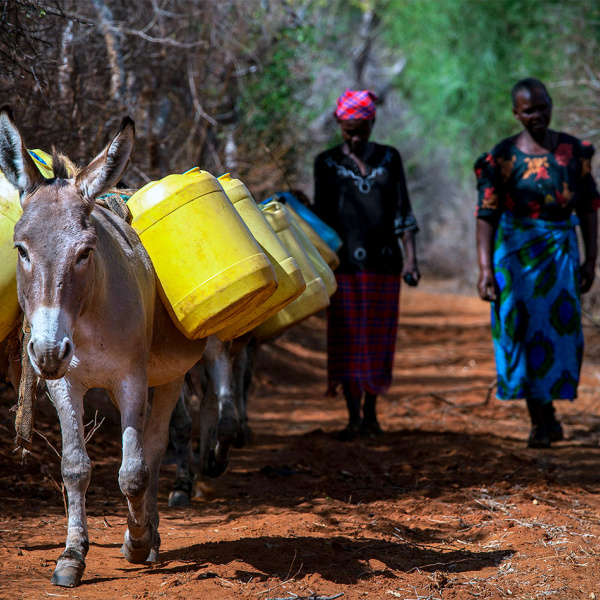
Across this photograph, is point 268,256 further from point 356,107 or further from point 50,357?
point 356,107

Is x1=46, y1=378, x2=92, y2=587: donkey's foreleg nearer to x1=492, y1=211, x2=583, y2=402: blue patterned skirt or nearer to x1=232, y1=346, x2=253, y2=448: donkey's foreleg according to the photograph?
x1=232, y1=346, x2=253, y2=448: donkey's foreleg

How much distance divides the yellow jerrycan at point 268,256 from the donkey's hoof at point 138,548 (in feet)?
3.55

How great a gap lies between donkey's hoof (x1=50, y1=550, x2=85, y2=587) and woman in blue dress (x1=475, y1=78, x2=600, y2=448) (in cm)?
364

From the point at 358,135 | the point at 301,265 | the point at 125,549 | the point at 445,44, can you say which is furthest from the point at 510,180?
the point at 445,44

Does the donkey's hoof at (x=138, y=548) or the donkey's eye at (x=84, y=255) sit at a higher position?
the donkey's eye at (x=84, y=255)

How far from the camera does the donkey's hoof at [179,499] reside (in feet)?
16.2

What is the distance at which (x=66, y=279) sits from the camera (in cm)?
291

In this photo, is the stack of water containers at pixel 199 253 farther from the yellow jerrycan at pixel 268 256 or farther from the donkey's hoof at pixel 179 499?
the donkey's hoof at pixel 179 499

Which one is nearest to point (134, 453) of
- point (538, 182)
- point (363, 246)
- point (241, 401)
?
point (241, 401)

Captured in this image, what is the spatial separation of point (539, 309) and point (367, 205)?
155cm

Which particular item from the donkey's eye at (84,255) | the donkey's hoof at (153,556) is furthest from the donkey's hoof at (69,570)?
the donkey's eye at (84,255)

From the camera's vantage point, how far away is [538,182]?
19.4 feet

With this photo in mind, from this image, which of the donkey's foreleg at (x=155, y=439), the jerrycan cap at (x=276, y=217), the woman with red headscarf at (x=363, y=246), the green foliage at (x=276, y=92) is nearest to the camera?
the donkey's foreleg at (x=155, y=439)

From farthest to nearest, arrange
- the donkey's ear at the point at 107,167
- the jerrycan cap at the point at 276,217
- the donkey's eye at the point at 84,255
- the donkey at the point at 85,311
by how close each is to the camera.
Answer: the jerrycan cap at the point at 276,217
the donkey's ear at the point at 107,167
the donkey's eye at the point at 84,255
the donkey at the point at 85,311
